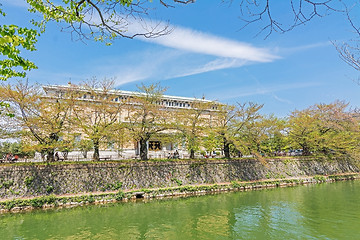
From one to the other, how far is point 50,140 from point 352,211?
2321cm

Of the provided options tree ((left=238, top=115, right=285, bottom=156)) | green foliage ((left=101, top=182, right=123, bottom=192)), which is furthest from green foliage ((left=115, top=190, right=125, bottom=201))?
tree ((left=238, top=115, right=285, bottom=156))

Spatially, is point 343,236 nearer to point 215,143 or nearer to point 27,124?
point 215,143

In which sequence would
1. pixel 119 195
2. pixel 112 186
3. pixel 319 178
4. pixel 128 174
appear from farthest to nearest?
pixel 319 178 < pixel 128 174 < pixel 112 186 < pixel 119 195

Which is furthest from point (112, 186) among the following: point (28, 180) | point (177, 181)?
point (28, 180)

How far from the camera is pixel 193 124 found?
23.8m

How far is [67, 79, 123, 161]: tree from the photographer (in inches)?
768

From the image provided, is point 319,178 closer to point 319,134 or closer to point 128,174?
point 319,134

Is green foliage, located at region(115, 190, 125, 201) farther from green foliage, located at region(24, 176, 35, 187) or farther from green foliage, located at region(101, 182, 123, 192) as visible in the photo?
green foliage, located at region(24, 176, 35, 187)

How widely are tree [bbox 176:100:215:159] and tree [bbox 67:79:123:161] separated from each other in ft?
22.6

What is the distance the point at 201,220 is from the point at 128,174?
9579mm

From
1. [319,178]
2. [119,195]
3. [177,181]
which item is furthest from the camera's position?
[319,178]

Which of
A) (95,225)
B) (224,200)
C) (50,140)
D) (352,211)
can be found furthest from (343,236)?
(50,140)

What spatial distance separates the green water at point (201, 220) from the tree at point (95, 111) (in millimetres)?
6326

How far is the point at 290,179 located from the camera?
24.9 m
